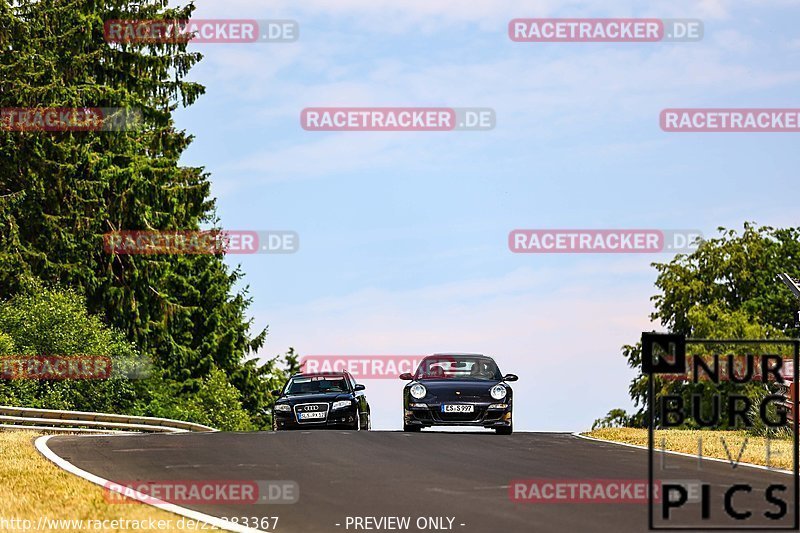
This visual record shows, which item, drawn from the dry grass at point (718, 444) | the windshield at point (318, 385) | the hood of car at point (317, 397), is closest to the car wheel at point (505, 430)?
the dry grass at point (718, 444)

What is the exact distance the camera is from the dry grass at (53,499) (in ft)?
40.2

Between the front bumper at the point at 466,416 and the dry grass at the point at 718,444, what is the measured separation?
181 cm

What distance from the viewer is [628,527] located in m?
11.7

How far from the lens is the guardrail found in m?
30.9

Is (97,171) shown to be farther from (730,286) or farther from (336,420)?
(730,286)

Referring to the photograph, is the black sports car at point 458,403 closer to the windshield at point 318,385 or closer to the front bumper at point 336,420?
the front bumper at point 336,420

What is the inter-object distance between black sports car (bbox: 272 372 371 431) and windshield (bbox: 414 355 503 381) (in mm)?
2824

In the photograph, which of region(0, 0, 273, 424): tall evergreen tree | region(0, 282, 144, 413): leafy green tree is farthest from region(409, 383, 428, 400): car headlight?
region(0, 0, 273, 424): tall evergreen tree

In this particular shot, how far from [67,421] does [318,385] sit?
6.60 m

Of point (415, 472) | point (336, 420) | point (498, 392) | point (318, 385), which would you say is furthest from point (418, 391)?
point (415, 472)

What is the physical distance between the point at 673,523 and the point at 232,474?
6.29 m

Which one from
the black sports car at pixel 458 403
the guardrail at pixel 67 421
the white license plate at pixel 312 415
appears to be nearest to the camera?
the black sports car at pixel 458 403

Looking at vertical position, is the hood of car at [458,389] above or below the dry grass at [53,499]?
above

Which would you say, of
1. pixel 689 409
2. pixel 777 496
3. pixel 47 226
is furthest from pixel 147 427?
pixel 689 409
